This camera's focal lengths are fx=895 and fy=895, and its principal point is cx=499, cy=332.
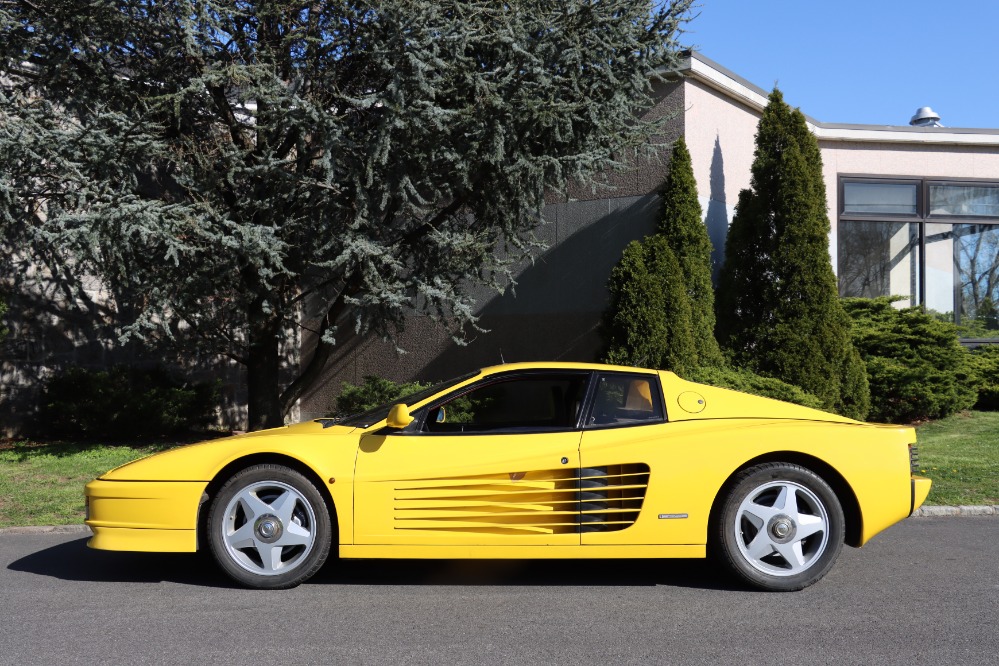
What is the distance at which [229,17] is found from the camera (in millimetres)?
A: 9484

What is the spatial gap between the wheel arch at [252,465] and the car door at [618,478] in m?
1.49

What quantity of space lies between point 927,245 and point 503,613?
13.1 meters

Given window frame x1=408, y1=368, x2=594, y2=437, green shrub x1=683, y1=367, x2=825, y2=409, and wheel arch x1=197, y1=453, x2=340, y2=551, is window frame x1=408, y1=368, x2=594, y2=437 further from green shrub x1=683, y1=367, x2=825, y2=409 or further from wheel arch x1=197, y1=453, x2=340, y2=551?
green shrub x1=683, y1=367, x2=825, y2=409

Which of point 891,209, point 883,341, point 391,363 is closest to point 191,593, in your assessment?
point 391,363

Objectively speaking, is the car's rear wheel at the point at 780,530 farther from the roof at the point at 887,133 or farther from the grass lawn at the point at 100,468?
the roof at the point at 887,133

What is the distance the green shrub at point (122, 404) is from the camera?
1187 cm

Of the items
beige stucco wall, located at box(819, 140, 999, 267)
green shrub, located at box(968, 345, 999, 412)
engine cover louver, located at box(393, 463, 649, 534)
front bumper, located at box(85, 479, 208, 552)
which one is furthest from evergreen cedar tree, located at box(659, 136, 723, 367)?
front bumper, located at box(85, 479, 208, 552)

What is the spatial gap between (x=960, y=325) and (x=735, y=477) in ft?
39.4

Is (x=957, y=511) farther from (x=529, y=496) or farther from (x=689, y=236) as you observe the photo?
(x=689, y=236)

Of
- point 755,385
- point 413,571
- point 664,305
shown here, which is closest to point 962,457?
point 755,385

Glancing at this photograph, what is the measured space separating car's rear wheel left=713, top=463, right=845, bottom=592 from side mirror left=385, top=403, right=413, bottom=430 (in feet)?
6.24

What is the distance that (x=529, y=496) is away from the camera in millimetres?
5172

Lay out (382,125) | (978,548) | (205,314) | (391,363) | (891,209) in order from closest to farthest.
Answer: (978,548), (382,125), (205,314), (391,363), (891,209)

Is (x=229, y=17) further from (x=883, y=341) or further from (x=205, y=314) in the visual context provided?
(x=883, y=341)
